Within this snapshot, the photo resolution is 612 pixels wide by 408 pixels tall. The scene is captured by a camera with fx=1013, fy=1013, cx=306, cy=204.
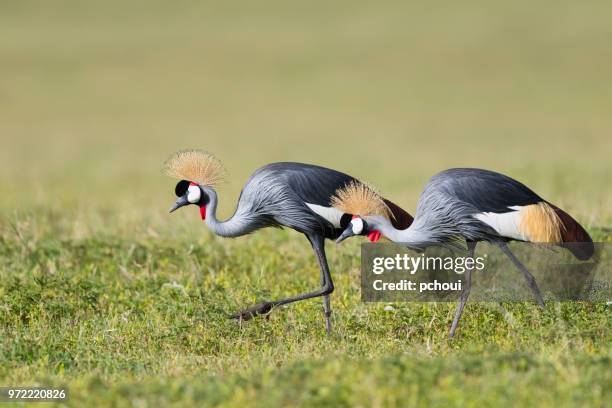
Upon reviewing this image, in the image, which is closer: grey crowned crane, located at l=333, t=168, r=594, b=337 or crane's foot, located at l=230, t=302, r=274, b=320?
grey crowned crane, located at l=333, t=168, r=594, b=337

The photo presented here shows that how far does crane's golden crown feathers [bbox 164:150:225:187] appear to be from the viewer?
284 inches

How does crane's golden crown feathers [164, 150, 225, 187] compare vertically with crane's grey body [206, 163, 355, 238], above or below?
above

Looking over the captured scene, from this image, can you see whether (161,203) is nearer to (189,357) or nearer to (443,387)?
(189,357)

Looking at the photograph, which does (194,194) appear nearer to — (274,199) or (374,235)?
(274,199)

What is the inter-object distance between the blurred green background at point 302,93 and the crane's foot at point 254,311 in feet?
16.2

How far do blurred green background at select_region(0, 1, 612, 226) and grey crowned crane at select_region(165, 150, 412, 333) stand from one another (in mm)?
4907

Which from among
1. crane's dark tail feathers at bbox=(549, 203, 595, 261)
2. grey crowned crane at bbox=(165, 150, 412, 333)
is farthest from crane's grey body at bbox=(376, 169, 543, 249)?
grey crowned crane at bbox=(165, 150, 412, 333)

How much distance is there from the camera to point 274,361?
650cm

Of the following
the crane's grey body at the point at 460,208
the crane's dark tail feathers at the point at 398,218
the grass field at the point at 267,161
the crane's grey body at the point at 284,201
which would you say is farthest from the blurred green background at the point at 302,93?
the crane's grey body at the point at 460,208

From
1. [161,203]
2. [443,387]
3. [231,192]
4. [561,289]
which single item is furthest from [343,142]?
[443,387]

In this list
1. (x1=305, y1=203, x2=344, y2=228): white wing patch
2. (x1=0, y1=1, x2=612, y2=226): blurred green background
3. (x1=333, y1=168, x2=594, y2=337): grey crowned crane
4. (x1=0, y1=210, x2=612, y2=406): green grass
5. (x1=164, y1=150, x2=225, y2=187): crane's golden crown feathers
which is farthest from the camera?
(x1=0, y1=1, x2=612, y2=226): blurred green background

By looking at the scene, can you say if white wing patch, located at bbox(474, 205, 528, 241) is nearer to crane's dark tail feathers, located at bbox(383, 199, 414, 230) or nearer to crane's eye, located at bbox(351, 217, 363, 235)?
crane's dark tail feathers, located at bbox(383, 199, 414, 230)

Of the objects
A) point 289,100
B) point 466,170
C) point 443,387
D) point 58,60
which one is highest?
point 58,60

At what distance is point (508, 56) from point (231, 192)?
833 inches
